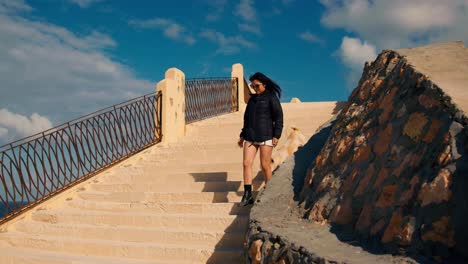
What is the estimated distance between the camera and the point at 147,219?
5230mm

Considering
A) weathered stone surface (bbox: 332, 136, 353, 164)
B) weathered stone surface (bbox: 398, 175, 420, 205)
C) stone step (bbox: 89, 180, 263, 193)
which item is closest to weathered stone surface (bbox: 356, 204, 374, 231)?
weathered stone surface (bbox: 398, 175, 420, 205)

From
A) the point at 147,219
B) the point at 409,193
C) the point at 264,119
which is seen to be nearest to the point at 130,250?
the point at 147,219

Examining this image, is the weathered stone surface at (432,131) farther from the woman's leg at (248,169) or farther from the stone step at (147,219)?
the stone step at (147,219)

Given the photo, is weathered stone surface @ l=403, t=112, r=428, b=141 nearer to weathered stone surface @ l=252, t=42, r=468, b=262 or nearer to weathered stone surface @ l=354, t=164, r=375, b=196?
weathered stone surface @ l=252, t=42, r=468, b=262

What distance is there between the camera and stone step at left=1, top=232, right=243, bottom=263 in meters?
4.27

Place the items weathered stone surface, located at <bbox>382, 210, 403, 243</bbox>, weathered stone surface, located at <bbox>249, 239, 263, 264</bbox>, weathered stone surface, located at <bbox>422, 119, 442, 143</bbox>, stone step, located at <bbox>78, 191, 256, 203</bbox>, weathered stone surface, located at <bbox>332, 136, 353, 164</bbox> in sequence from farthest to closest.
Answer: stone step, located at <bbox>78, 191, 256, 203</bbox>, weathered stone surface, located at <bbox>332, 136, 353, 164</bbox>, weathered stone surface, located at <bbox>249, 239, 263, 264</bbox>, weathered stone surface, located at <bbox>422, 119, 442, 143</bbox>, weathered stone surface, located at <bbox>382, 210, 403, 243</bbox>

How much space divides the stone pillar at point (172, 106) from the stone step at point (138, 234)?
386cm

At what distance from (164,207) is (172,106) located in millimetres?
4438

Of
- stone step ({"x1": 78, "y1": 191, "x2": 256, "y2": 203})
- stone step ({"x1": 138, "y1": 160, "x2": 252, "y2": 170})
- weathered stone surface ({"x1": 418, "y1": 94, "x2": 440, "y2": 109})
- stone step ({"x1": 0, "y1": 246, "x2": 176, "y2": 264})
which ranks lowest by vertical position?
stone step ({"x1": 0, "y1": 246, "x2": 176, "y2": 264})

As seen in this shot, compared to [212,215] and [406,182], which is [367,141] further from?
[212,215]

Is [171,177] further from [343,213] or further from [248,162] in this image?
[343,213]

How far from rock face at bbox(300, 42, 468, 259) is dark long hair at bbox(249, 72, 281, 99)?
112cm

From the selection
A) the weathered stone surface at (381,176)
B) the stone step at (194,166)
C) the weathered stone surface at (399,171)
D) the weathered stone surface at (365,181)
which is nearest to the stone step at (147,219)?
the weathered stone surface at (399,171)

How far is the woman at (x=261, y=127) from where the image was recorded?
4.76 meters
